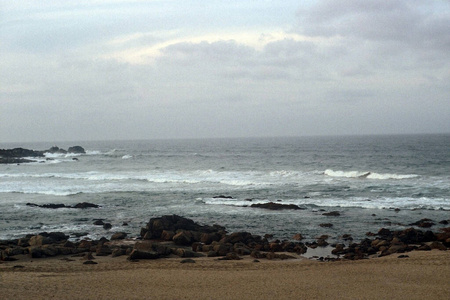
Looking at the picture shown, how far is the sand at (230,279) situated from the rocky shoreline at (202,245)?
0.79 meters

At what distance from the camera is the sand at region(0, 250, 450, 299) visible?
11133mm

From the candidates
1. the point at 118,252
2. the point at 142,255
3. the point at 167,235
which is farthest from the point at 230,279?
the point at 167,235

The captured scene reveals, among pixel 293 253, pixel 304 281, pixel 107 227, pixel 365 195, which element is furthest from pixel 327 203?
pixel 304 281

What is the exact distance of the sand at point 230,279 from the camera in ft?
36.5

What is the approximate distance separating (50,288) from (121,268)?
2.95 meters

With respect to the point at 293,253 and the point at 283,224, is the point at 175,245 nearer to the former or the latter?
the point at 293,253

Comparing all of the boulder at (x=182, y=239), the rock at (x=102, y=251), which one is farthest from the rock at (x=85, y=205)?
the rock at (x=102, y=251)

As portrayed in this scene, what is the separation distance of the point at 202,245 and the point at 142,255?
3.07m

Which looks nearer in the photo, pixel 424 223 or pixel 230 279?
pixel 230 279

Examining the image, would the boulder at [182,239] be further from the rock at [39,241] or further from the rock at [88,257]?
the rock at [39,241]

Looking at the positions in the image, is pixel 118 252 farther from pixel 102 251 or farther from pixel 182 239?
pixel 182 239

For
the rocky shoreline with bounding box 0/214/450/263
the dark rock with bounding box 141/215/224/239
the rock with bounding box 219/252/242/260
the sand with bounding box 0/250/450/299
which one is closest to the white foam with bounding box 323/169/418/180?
the rocky shoreline with bounding box 0/214/450/263

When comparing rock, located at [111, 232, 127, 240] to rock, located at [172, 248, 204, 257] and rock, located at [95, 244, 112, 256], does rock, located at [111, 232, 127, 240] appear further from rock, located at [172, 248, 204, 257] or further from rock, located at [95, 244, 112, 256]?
rock, located at [172, 248, 204, 257]

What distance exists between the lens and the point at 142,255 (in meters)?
15.7
